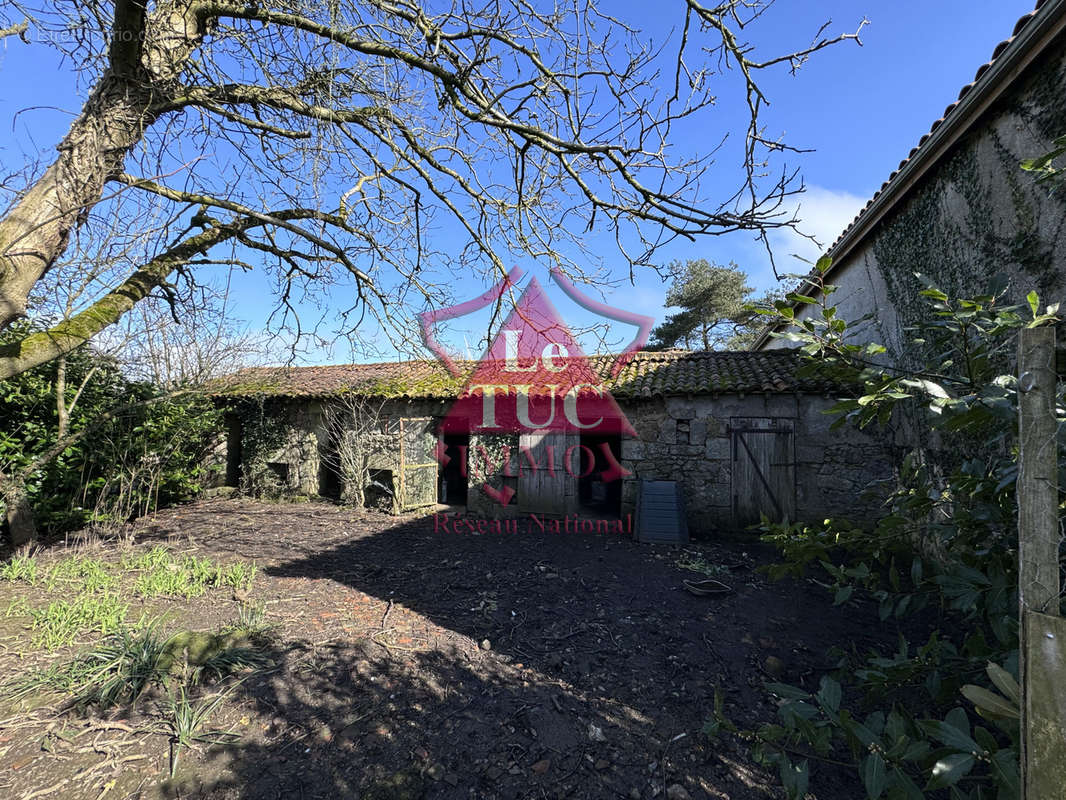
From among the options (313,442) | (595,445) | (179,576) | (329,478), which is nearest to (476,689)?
(179,576)

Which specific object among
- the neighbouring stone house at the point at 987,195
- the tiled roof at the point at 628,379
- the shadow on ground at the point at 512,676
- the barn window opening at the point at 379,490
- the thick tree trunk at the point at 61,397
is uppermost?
the neighbouring stone house at the point at 987,195

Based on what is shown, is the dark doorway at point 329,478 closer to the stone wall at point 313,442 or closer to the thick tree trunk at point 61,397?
the stone wall at point 313,442

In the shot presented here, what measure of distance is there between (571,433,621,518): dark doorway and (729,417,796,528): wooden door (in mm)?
2308

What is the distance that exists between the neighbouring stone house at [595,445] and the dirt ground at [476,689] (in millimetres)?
2114

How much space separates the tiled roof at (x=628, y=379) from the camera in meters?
7.37

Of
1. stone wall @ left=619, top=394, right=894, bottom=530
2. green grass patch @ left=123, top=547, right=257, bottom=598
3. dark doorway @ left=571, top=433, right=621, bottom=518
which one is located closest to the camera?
green grass patch @ left=123, top=547, right=257, bottom=598

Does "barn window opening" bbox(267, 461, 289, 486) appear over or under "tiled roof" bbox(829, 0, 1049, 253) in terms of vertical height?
under

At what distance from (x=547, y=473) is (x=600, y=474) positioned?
1.27 m

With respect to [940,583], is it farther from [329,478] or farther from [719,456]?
[329,478]

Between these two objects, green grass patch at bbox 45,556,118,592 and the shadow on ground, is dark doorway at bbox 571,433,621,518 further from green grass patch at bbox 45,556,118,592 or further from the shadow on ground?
green grass patch at bbox 45,556,118,592

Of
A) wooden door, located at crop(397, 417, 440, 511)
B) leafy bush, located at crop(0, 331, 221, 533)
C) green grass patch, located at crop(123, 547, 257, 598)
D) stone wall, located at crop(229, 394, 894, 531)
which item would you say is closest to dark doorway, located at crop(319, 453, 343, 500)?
wooden door, located at crop(397, 417, 440, 511)

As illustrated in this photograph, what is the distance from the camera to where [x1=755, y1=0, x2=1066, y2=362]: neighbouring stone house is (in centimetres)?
342

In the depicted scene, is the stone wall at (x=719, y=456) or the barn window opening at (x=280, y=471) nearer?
the stone wall at (x=719, y=456)

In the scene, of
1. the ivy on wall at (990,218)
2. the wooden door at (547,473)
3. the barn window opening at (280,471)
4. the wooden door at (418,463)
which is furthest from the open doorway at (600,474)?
the barn window opening at (280,471)
